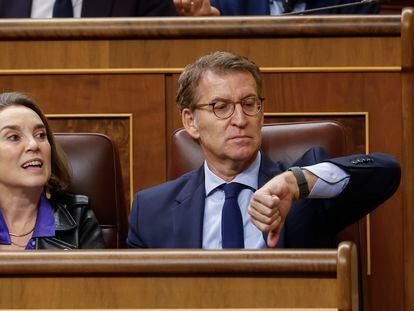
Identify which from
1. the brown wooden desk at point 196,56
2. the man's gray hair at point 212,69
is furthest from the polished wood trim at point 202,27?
the man's gray hair at point 212,69

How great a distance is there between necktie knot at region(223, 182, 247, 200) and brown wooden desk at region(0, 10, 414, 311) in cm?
19

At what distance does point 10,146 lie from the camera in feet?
3.85

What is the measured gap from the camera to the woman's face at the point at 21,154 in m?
1.17

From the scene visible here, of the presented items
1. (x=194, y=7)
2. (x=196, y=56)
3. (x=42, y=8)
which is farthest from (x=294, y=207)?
(x=42, y=8)

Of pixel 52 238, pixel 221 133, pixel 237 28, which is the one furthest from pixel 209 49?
pixel 52 238

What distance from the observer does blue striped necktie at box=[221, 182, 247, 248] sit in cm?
109

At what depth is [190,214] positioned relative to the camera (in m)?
1.12

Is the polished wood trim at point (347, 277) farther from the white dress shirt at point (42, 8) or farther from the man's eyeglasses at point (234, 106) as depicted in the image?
→ the white dress shirt at point (42, 8)

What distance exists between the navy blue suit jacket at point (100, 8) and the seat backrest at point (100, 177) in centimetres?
32

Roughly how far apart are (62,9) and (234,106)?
1.52 ft

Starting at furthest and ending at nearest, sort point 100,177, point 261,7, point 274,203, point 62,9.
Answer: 1. point 261,7
2. point 62,9
3. point 100,177
4. point 274,203

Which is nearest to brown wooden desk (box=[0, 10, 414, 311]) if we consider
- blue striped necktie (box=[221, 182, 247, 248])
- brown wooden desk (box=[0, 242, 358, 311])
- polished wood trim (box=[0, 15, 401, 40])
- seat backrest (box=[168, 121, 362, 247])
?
polished wood trim (box=[0, 15, 401, 40])

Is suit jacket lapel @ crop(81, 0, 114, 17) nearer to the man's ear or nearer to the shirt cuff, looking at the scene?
the man's ear

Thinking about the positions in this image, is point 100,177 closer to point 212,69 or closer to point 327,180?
point 212,69
